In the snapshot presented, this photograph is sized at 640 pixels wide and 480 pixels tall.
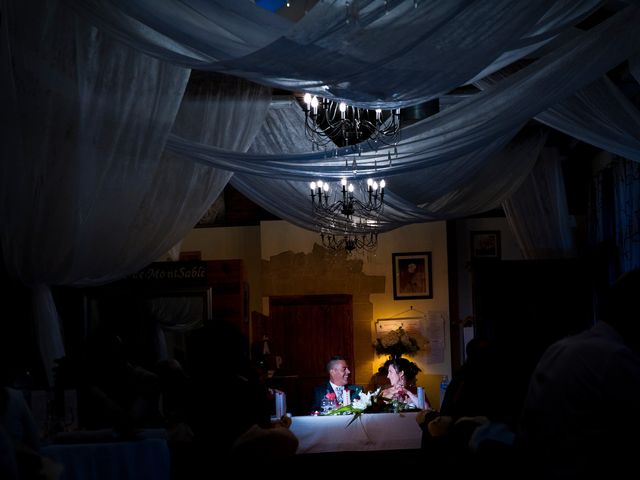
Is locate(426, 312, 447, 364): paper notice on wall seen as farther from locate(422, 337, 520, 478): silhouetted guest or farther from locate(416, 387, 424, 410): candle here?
locate(422, 337, 520, 478): silhouetted guest

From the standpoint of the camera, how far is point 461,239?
1125 centimetres

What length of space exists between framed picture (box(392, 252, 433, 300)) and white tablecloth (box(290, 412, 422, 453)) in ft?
12.8

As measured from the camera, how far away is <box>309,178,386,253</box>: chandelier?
22.0ft

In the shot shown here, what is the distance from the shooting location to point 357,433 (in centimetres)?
706

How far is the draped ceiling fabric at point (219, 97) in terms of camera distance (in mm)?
3396

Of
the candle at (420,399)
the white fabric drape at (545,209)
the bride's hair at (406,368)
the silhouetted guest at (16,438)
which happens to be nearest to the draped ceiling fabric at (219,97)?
the silhouetted guest at (16,438)

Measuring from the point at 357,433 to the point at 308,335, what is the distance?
3806mm

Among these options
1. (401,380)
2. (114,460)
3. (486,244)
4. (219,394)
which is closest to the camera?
(219,394)

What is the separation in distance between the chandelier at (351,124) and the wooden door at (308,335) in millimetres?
4523

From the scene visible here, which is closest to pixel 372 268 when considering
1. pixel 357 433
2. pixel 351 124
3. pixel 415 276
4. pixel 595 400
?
pixel 415 276

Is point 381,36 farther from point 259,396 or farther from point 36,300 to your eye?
point 36,300

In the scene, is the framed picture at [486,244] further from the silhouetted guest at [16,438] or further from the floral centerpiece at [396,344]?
the silhouetted guest at [16,438]

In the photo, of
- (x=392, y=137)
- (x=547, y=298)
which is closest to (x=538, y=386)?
(x=392, y=137)

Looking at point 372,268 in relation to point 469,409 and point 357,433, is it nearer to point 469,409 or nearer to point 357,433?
point 357,433
